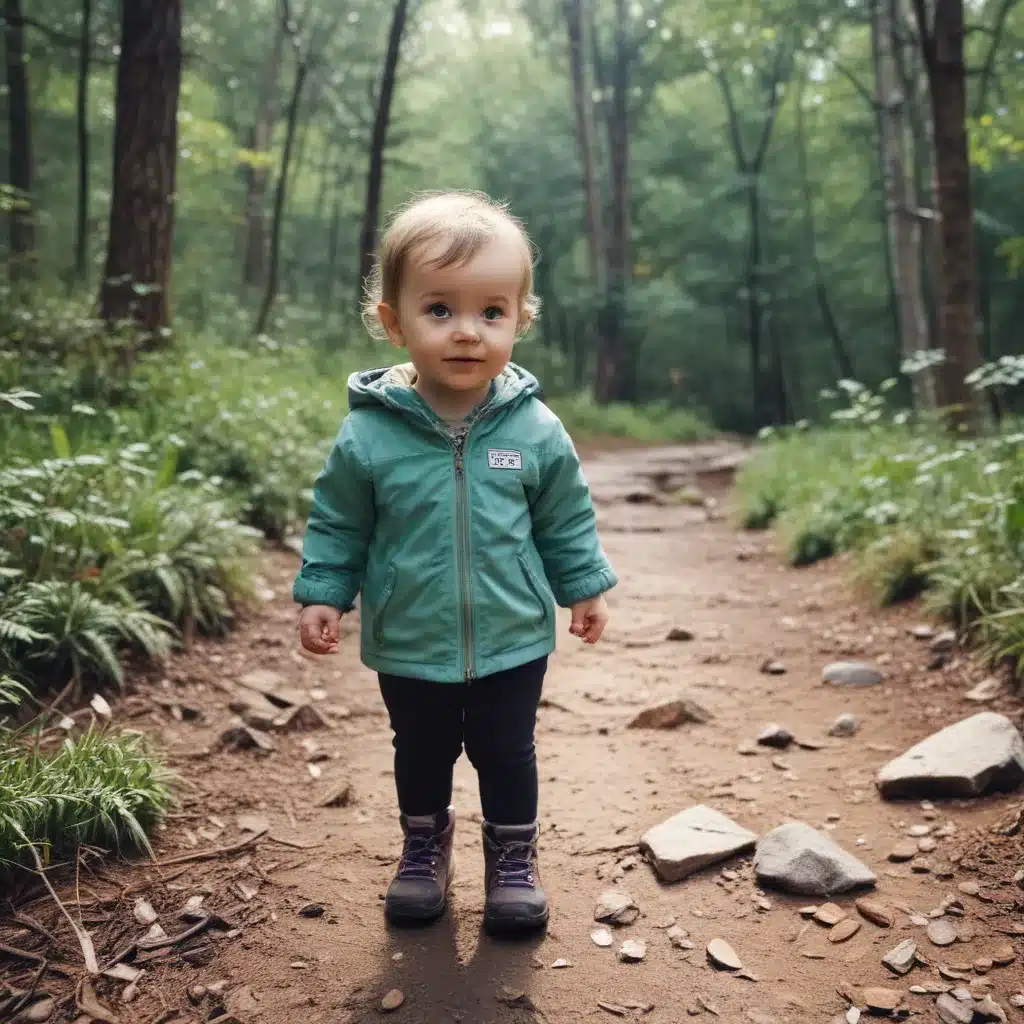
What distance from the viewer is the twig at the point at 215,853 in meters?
2.43

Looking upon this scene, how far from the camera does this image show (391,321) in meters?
2.22

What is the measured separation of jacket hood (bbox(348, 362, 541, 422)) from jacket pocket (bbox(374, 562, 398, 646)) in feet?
1.25

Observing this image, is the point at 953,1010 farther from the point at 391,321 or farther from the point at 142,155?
the point at 142,155

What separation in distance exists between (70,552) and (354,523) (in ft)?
6.11

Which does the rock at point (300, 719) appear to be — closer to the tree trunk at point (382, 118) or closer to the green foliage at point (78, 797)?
the green foliage at point (78, 797)

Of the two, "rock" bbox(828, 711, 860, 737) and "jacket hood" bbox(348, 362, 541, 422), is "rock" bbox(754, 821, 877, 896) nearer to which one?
"rock" bbox(828, 711, 860, 737)

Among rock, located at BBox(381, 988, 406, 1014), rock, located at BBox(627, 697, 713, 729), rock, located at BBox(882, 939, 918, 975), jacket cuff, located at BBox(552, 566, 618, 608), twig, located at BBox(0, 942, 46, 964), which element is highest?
jacket cuff, located at BBox(552, 566, 618, 608)

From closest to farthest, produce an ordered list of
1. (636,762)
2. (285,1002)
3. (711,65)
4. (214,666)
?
(285,1002) < (636,762) < (214,666) < (711,65)

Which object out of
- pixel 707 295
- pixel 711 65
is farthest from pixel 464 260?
pixel 707 295

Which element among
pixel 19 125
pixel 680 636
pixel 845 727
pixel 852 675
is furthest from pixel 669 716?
pixel 19 125

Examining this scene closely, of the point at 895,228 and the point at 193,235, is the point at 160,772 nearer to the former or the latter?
the point at 895,228

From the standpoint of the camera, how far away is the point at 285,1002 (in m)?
1.89

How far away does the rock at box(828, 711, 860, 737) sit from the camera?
3320mm

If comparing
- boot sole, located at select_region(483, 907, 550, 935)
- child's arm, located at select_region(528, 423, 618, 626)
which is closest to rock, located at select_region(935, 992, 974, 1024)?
boot sole, located at select_region(483, 907, 550, 935)
